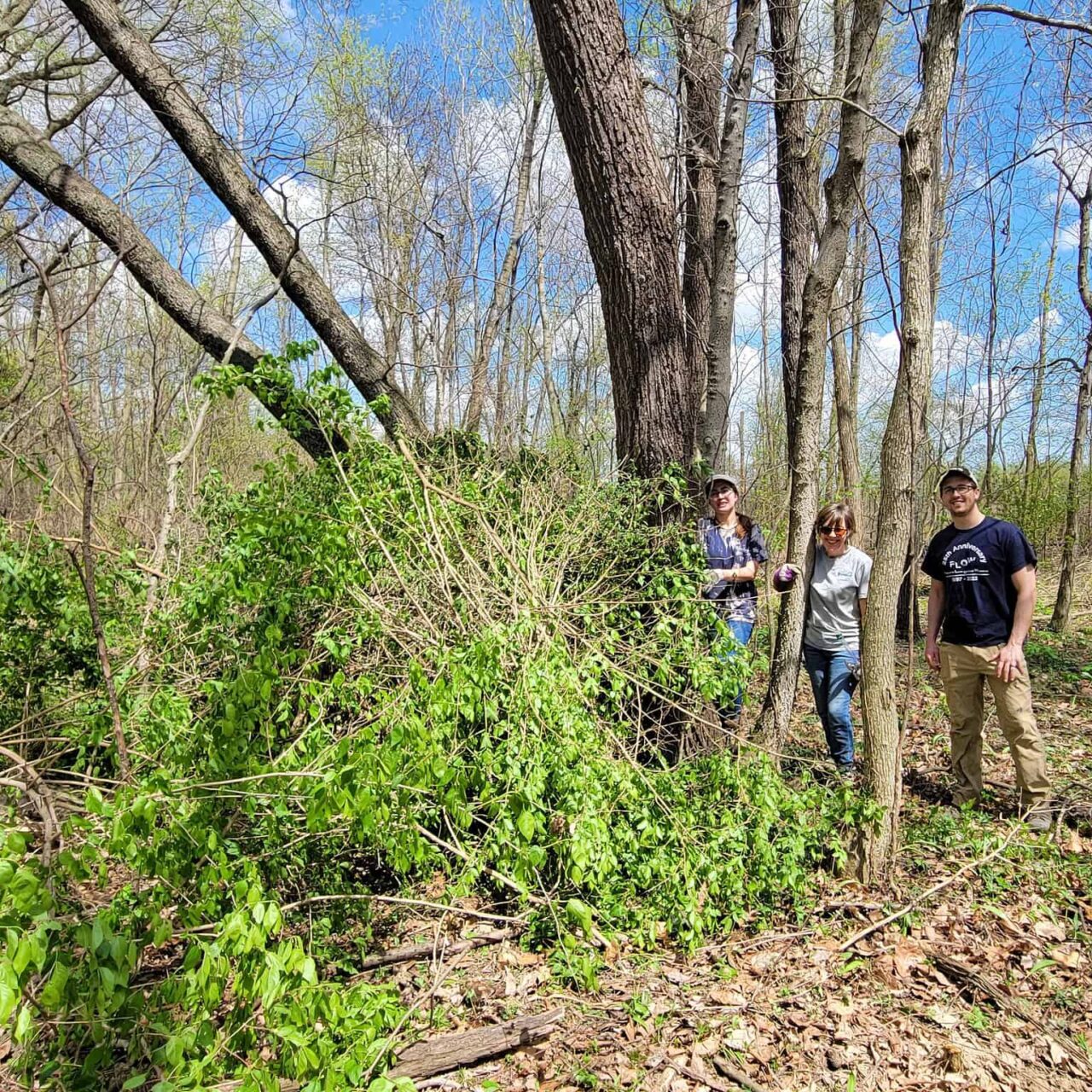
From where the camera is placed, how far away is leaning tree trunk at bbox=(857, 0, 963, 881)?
314 cm

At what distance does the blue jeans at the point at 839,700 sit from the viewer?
420cm

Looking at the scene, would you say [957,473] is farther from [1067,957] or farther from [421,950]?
[421,950]

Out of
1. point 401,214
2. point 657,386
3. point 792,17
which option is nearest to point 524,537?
point 657,386

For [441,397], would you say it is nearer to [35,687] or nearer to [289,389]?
[289,389]

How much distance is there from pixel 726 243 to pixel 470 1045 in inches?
196

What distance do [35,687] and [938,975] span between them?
451cm

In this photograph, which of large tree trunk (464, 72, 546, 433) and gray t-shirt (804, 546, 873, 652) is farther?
large tree trunk (464, 72, 546, 433)

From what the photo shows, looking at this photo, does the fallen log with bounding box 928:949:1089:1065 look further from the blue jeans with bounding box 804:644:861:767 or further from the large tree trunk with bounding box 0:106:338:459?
the large tree trunk with bounding box 0:106:338:459

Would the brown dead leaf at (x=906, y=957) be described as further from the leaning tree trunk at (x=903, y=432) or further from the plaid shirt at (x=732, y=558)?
the plaid shirt at (x=732, y=558)

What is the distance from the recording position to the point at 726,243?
5.03 meters

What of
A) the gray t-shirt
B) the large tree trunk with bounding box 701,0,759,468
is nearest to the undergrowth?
the gray t-shirt

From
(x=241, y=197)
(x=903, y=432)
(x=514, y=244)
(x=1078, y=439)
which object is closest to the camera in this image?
(x=903, y=432)

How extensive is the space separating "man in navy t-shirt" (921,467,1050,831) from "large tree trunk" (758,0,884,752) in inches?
29.5

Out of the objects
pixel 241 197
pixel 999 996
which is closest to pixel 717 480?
pixel 999 996
